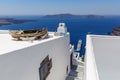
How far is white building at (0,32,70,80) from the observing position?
13.4ft

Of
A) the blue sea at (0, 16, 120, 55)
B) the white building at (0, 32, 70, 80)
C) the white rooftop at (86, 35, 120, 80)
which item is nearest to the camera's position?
the white building at (0, 32, 70, 80)

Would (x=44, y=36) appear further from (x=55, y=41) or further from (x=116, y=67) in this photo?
(x=116, y=67)

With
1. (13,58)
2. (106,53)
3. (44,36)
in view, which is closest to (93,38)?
(106,53)

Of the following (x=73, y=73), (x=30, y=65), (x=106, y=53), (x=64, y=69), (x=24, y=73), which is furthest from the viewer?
(x=73, y=73)

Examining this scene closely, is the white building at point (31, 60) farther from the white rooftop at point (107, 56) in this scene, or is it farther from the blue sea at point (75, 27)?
the blue sea at point (75, 27)

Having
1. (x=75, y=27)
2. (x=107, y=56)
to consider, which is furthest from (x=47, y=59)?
(x=75, y=27)

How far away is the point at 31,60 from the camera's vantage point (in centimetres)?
518

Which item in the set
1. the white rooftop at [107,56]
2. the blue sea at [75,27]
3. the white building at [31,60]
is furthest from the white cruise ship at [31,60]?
Result: the blue sea at [75,27]

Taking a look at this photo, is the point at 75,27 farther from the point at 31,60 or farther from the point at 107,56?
the point at 31,60

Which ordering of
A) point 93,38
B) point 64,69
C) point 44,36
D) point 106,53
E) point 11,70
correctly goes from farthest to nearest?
1. point 64,69
2. point 44,36
3. point 93,38
4. point 106,53
5. point 11,70

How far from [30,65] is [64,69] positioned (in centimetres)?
449

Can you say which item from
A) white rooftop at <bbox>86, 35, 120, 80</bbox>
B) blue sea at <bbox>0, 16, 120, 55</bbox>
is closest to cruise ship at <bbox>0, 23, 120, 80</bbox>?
white rooftop at <bbox>86, 35, 120, 80</bbox>

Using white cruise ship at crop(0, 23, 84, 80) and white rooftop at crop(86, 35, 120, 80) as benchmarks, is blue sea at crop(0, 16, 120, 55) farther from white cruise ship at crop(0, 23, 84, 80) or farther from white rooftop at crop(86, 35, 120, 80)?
white rooftop at crop(86, 35, 120, 80)

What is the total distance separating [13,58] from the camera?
4.28m
